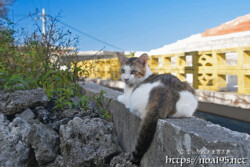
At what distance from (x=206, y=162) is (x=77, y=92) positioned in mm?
4120

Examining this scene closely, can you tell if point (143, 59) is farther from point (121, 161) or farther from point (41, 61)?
point (41, 61)

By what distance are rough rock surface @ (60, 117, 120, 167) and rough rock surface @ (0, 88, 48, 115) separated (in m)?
0.92

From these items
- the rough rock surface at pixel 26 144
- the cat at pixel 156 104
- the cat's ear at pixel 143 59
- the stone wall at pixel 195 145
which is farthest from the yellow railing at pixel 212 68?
the stone wall at pixel 195 145

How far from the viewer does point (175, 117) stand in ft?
A: 7.11

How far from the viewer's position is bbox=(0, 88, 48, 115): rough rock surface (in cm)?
351

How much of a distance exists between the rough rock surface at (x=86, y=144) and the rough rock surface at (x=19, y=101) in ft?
3.02

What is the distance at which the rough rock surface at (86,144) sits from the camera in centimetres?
276

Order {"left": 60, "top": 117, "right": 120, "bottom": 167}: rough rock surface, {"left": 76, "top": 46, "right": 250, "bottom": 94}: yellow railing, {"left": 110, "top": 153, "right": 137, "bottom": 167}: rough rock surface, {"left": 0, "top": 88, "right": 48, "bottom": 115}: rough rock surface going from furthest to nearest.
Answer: {"left": 76, "top": 46, "right": 250, "bottom": 94}: yellow railing → {"left": 0, "top": 88, "right": 48, "bottom": 115}: rough rock surface → {"left": 60, "top": 117, "right": 120, "bottom": 167}: rough rock surface → {"left": 110, "top": 153, "right": 137, "bottom": 167}: rough rock surface

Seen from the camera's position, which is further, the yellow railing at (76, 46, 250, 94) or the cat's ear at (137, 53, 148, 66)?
the yellow railing at (76, 46, 250, 94)

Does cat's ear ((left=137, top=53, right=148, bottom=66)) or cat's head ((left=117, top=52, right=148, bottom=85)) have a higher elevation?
cat's ear ((left=137, top=53, right=148, bottom=66))

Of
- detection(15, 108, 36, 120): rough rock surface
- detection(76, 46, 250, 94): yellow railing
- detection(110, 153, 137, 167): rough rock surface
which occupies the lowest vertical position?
detection(110, 153, 137, 167): rough rock surface

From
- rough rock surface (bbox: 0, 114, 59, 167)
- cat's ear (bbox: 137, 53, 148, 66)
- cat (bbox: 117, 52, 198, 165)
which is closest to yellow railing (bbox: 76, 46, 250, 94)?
rough rock surface (bbox: 0, 114, 59, 167)

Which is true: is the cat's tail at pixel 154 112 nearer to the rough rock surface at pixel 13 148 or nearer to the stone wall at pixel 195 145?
the stone wall at pixel 195 145

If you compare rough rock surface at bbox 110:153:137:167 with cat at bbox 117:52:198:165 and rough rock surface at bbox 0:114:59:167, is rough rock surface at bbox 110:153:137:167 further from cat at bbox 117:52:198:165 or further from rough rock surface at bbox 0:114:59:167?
rough rock surface at bbox 0:114:59:167
